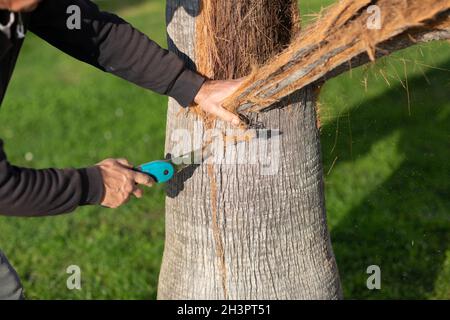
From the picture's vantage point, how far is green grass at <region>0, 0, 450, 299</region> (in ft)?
16.4

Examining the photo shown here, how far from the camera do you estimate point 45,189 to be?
8.83 feet

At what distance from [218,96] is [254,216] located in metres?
0.57

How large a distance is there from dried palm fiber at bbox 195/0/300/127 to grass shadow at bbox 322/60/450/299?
0.94 m

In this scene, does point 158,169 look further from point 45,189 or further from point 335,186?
point 335,186

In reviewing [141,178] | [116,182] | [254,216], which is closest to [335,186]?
[254,216]

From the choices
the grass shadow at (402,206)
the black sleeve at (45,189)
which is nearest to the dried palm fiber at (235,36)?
the black sleeve at (45,189)

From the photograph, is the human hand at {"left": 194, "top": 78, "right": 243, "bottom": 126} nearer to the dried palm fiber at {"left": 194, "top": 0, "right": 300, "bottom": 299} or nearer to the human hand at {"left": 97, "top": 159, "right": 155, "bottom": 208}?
the dried palm fiber at {"left": 194, "top": 0, "right": 300, "bottom": 299}

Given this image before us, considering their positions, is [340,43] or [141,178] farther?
[141,178]

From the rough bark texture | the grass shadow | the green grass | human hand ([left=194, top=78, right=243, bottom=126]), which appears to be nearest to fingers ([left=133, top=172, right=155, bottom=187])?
the rough bark texture

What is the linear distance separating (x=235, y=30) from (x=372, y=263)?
→ 260cm

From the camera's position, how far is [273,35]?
3.12 meters
